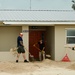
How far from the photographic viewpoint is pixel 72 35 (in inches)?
946

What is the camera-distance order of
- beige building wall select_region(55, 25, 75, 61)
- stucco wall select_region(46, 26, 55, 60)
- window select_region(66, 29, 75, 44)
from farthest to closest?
stucco wall select_region(46, 26, 55, 60) → window select_region(66, 29, 75, 44) → beige building wall select_region(55, 25, 75, 61)

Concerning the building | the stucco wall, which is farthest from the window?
the stucco wall

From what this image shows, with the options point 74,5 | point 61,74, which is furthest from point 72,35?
point 74,5

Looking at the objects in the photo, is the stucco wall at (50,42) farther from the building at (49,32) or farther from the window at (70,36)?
the window at (70,36)

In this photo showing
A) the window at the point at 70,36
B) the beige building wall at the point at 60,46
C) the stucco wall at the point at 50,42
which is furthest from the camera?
the stucco wall at the point at 50,42

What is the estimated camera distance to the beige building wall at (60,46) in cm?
2338

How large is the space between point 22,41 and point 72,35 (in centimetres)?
427

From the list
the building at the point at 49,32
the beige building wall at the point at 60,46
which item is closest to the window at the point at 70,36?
the building at the point at 49,32

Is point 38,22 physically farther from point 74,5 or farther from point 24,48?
point 74,5

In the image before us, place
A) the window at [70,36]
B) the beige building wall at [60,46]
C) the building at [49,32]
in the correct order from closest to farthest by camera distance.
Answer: the building at [49,32]
the beige building wall at [60,46]
the window at [70,36]

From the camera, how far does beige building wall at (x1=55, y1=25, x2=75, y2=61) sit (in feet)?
76.7

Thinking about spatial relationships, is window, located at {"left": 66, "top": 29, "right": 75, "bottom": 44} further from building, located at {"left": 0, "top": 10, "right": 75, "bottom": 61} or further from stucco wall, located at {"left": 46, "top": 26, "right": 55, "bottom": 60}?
stucco wall, located at {"left": 46, "top": 26, "right": 55, "bottom": 60}

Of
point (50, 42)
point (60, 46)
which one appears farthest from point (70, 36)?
point (50, 42)

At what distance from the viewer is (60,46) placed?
2339 cm
